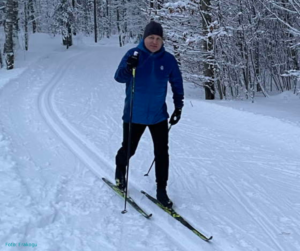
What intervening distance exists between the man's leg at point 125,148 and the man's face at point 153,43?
0.98 metres

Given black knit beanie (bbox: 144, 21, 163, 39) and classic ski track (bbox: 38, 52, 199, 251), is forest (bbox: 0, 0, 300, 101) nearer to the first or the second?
classic ski track (bbox: 38, 52, 199, 251)

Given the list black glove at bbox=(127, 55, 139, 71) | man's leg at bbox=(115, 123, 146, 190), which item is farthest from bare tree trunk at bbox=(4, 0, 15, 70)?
black glove at bbox=(127, 55, 139, 71)

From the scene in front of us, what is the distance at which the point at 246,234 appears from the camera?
3.65m

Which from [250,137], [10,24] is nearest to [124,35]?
[10,24]

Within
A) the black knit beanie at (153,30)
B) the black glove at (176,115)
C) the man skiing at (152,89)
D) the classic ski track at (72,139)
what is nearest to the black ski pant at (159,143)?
the man skiing at (152,89)

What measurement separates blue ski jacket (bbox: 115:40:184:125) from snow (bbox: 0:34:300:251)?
116 cm

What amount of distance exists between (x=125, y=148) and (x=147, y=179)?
877mm

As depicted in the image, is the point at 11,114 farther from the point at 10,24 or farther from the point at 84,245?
the point at 10,24

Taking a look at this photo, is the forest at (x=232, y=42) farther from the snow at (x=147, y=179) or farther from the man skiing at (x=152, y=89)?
the man skiing at (x=152, y=89)

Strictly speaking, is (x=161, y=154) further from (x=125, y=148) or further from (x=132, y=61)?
(x=132, y=61)

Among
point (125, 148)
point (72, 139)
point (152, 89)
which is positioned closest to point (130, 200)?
point (125, 148)

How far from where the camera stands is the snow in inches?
136

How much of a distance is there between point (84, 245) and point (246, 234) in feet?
5.80

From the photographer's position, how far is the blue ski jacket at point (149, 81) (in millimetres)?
3908
